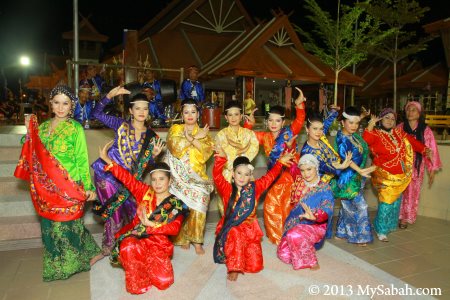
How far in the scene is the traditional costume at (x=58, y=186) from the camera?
339 centimetres

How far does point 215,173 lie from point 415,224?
12.0ft

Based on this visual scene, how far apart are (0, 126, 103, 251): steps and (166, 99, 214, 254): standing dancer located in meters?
1.31

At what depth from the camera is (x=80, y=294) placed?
324 centimetres

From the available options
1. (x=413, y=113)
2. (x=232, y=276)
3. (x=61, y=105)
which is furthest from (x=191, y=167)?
(x=413, y=113)

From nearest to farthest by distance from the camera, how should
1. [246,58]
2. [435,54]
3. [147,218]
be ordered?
[147,218]
[246,58]
[435,54]

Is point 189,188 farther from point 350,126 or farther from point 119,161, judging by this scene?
point 350,126

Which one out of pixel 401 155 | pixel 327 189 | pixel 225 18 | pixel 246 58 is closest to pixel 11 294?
pixel 327 189

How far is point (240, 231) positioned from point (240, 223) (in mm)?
82

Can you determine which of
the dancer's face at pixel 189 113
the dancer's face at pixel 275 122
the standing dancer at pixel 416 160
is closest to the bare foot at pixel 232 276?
the dancer's face at pixel 189 113

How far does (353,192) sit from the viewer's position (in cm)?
A: 458

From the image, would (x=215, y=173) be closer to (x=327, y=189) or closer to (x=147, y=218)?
(x=147, y=218)

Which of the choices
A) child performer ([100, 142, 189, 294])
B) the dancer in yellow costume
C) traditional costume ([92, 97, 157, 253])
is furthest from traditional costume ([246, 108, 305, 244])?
traditional costume ([92, 97, 157, 253])

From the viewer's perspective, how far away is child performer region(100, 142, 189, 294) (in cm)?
330

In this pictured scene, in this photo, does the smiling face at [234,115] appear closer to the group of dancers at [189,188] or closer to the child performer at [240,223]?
the group of dancers at [189,188]
